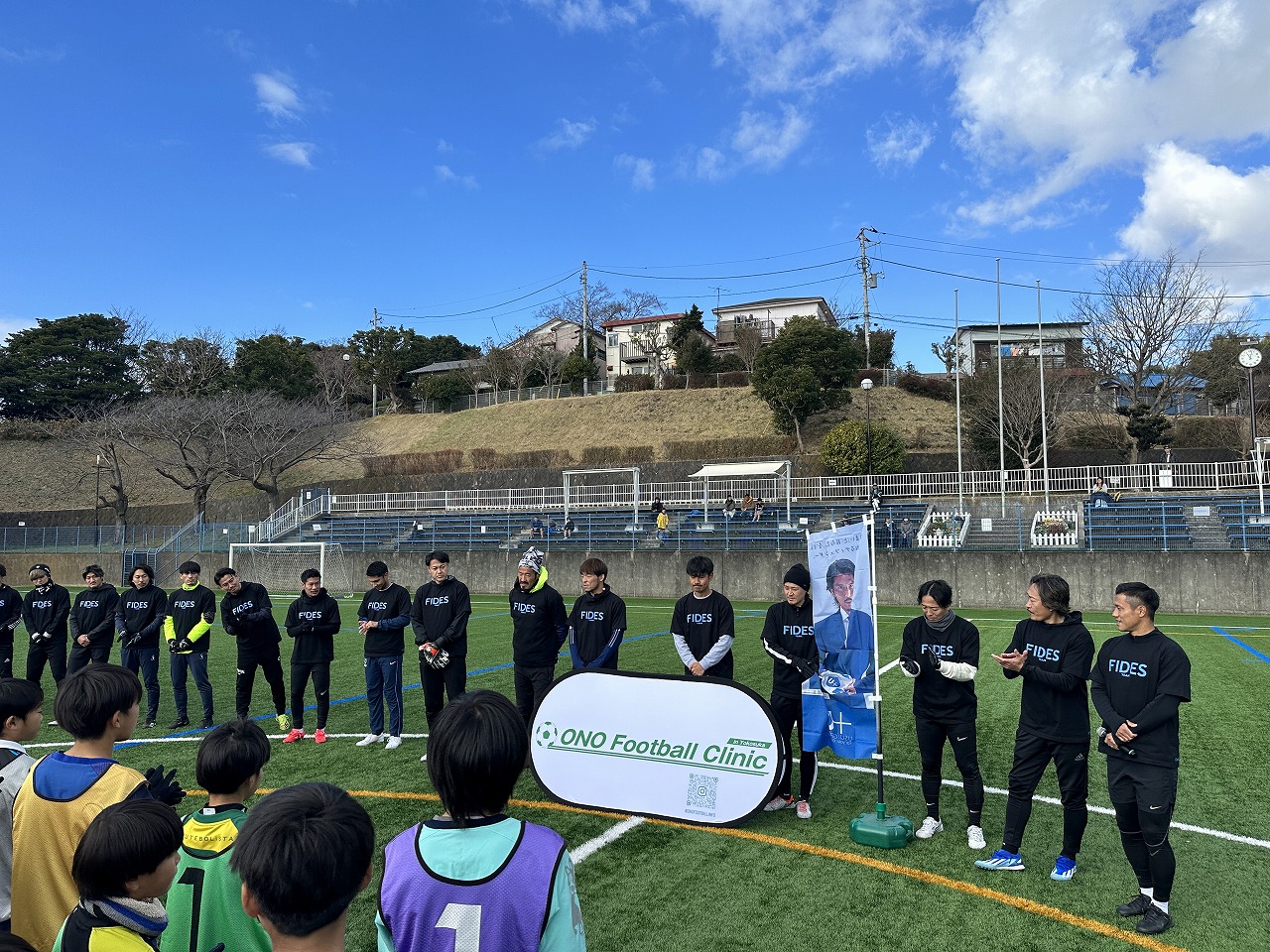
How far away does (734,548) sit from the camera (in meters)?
27.7

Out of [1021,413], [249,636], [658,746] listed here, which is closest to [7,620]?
[249,636]

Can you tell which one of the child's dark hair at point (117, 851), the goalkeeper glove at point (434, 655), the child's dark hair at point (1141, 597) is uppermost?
the child's dark hair at point (1141, 597)

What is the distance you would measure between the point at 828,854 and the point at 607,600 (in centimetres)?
305

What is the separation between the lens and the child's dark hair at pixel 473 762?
2221 millimetres

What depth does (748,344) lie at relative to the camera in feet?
204

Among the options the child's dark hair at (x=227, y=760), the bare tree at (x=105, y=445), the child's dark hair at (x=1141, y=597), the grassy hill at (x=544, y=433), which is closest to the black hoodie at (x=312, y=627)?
the child's dark hair at (x=227, y=760)

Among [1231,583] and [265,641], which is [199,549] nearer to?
[265,641]

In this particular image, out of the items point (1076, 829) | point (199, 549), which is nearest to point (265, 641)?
point (1076, 829)

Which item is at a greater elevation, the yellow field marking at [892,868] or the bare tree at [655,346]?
the bare tree at [655,346]

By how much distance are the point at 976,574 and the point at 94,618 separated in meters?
21.5

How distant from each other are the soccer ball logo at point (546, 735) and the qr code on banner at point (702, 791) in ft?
4.13

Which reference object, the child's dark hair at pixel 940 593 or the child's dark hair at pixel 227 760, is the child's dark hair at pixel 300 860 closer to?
the child's dark hair at pixel 227 760

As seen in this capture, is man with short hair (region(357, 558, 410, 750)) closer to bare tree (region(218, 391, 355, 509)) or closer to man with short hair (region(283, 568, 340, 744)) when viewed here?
man with short hair (region(283, 568, 340, 744))

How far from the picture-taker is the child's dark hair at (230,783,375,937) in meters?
1.83
